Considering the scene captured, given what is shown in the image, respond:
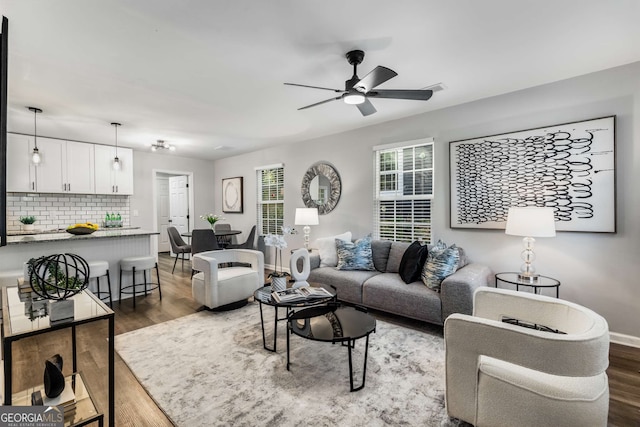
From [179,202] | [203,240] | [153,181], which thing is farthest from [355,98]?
[179,202]

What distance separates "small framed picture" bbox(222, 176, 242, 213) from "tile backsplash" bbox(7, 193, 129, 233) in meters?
1.99

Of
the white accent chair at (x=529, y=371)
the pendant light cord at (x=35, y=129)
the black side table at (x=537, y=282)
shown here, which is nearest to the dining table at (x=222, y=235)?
the pendant light cord at (x=35, y=129)

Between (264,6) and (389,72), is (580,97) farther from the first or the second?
(264,6)

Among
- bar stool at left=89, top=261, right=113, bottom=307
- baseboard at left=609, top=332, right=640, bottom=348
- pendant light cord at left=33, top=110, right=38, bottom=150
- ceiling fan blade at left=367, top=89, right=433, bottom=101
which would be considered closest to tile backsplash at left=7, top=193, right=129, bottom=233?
pendant light cord at left=33, top=110, right=38, bottom=150

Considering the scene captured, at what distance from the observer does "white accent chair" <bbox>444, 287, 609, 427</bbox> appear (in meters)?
1.31

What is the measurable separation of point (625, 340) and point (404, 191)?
102 inches

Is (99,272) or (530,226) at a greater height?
(530,226)

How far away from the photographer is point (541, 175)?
301 cm

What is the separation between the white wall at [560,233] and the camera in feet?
8.57

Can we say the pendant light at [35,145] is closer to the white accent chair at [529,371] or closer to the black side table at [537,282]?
the white accent chair at [529,371]

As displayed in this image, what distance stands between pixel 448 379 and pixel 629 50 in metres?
2.97

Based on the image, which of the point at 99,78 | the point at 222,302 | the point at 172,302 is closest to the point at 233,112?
the point at 99,78

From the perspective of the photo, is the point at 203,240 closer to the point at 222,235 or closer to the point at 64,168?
the point at 222,235

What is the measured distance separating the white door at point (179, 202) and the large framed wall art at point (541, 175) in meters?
Result: 6.14
